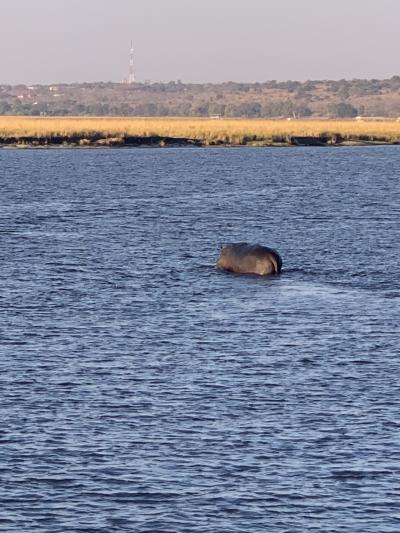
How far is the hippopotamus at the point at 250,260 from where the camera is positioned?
124 feet

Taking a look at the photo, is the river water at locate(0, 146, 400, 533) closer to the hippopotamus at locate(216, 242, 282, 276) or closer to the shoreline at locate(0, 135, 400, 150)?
the hippopotamus at locate(216, 242, 282, 276)

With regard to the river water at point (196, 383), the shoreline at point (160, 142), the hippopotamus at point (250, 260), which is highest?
the shoreline at point (160, 142)

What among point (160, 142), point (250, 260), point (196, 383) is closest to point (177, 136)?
point (160, 142)

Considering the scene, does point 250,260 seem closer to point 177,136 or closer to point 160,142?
point 160,142

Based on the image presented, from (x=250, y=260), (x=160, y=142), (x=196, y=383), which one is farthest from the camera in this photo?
(x=160, y=142)

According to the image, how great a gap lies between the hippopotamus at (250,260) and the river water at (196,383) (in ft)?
1.85

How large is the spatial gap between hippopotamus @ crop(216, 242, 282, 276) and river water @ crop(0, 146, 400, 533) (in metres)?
0.57

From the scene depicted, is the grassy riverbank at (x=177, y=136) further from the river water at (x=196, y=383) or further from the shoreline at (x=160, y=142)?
the river water at (x=196, y=383)

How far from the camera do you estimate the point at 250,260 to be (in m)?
38.1

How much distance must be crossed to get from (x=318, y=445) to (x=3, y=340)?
366 inches

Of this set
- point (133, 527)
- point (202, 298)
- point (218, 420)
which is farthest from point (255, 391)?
point (202, 298)

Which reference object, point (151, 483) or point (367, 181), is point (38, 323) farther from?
point (367, 181)

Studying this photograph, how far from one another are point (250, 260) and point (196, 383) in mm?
14300

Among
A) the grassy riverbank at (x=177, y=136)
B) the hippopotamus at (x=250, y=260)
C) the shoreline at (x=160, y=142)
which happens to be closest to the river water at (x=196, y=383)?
the hippopotamus at (x=250, y=260)
